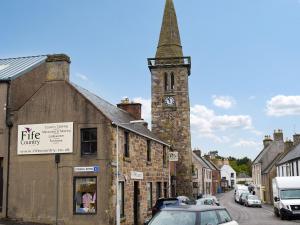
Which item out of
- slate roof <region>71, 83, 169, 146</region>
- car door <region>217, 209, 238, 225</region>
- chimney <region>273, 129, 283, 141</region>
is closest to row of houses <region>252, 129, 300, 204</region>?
chimney <region>273, 129, 283, 141</region>

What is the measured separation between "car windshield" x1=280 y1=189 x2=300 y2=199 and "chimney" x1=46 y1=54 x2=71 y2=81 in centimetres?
1732

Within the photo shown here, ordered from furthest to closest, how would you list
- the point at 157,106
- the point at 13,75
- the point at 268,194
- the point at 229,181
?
the point at 229,181 < the point at 268,194 < the point at 157,106 < the point at 13,75

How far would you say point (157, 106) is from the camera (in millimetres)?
46938

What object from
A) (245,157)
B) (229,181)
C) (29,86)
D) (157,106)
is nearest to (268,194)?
(157,106)

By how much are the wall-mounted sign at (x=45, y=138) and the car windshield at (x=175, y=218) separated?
42.4 ft

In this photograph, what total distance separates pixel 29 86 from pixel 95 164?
7.02m

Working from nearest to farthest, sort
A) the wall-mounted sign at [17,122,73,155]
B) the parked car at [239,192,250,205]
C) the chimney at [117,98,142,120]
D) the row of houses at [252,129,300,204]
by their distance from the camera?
the wall-mounted sign at [17,122,73,155]
the chimney at [117,98,142,120]
the parked car at [239,192,250,205]
the row of houses at [252,129,300,204]

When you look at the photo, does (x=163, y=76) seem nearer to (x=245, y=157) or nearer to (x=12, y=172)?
(x=12, y=172)

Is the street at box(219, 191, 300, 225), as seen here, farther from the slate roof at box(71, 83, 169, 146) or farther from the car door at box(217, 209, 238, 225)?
the car door at box(217, 209, 238, 225)

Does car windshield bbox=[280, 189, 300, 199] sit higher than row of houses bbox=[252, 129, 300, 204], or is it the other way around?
row of houses bbox=[252, 129, 300, 204]

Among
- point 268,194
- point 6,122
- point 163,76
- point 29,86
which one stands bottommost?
point 268,194

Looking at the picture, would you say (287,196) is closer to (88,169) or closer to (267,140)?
(88,169)

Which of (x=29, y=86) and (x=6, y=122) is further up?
(x=29, y=86)

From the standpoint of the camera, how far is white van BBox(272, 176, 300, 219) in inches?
1235
